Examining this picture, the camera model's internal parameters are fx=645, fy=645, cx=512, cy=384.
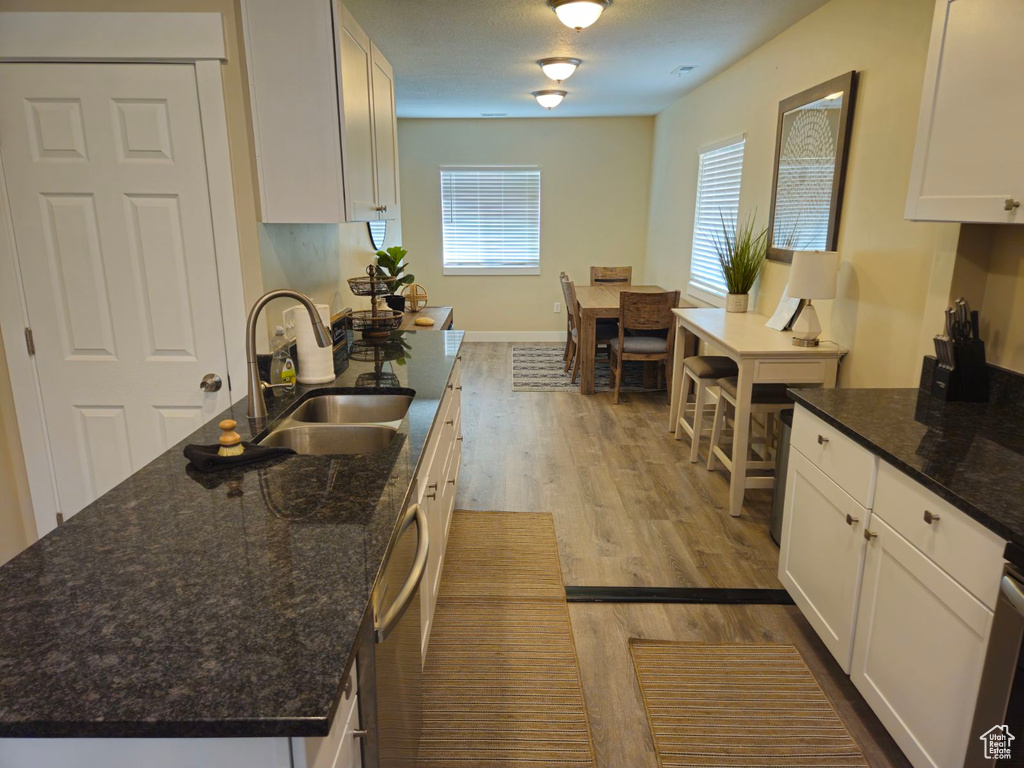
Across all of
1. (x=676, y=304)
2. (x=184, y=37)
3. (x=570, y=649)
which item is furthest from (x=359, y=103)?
(x=676, y=304)

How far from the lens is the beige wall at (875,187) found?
8.13 feet

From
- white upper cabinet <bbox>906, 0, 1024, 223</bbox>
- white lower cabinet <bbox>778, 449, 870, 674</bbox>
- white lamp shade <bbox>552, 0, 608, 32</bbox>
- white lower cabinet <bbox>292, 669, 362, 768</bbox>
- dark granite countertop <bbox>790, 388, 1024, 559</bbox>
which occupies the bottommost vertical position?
white lower cabinet <bbox>778, 449, 870, 674</bbox>

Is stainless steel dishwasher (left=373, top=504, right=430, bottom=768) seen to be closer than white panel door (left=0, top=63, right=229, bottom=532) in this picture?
Yes

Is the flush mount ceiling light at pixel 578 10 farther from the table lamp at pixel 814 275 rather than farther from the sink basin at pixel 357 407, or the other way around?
the sink basin at pixel 357 407

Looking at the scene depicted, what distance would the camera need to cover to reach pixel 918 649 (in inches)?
62.6

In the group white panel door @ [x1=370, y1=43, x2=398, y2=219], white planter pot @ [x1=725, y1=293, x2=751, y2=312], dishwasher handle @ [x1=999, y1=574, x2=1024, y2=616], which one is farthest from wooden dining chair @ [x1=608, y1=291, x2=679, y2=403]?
dishwasher handle @ [x1=999, y1=574, x2=1024, y2=616]

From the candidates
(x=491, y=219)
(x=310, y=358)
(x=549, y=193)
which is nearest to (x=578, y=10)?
(x=310, y=358)

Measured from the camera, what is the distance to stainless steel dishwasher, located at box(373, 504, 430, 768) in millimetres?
1154

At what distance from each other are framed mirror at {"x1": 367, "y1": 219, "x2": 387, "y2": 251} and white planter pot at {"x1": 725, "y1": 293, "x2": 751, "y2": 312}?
247 centimetres

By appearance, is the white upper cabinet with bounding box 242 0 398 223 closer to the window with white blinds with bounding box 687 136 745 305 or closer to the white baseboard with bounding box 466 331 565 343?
the window with white blinds with bounding box 687 136 745 305

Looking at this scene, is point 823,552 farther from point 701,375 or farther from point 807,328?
point 701,375

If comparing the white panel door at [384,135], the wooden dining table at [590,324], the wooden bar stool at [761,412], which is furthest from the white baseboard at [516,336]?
the white panel door at [384,135]

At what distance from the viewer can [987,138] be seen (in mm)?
1758

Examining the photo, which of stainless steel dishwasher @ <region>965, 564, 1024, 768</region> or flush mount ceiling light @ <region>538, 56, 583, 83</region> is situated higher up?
flush mount ceiling light @ <region>538, 56, 583, 83</region>
